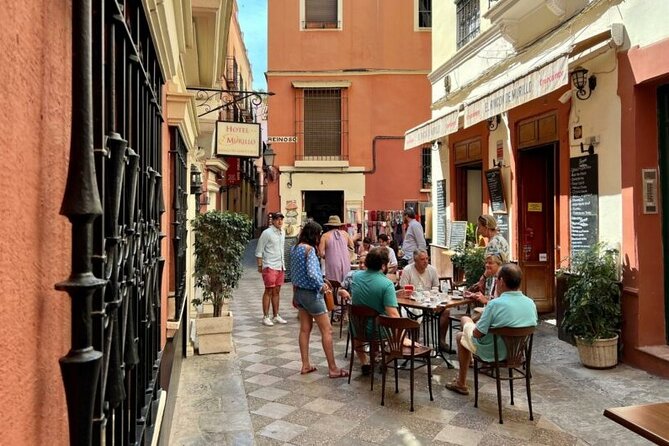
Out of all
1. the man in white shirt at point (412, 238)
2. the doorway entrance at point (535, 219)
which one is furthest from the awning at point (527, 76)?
the man in white shirt at point (412, 238)

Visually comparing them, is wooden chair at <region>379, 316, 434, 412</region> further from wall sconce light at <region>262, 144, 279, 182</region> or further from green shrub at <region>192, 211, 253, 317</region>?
wall sconce light at <region>262, 144, 279, 182</region>

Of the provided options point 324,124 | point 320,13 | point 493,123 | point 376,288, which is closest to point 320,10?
point 320,13

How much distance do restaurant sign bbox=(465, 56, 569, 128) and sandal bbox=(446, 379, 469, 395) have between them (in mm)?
3356

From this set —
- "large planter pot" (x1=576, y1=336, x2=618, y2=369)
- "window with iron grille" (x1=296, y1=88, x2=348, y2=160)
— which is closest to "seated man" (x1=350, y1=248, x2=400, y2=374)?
"large planter pot" (x1=576, y1=336, x2=618, y2=369)

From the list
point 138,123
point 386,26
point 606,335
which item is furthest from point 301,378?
point 386,26

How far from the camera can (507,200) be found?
8.80m

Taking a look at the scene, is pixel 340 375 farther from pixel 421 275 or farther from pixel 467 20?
pixel 467 20

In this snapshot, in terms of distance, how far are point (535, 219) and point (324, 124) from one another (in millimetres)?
9153

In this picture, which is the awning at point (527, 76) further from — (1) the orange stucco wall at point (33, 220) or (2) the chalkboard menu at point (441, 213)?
(1) the orange stucco wall at point (33, 220)

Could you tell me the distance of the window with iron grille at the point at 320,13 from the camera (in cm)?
1625

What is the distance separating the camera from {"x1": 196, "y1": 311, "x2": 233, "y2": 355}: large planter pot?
6.35 meters

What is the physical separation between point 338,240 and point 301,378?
284 cm

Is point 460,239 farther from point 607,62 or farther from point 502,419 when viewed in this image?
point 502,419

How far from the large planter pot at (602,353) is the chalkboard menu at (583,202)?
135 cm
